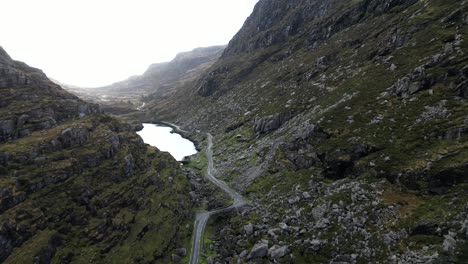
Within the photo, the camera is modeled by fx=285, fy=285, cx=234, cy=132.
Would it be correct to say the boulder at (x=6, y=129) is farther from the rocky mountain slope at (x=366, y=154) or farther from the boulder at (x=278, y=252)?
the boulder at (x=278, y=252)

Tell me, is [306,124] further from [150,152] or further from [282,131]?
[150,152]

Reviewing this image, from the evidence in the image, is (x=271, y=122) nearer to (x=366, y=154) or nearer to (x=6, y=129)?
(x=366, y=154)

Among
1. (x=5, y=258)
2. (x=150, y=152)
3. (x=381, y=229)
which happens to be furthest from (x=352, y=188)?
(x=150, y=152)

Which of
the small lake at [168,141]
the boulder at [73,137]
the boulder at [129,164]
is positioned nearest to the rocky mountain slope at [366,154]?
the small lake at [168,141]

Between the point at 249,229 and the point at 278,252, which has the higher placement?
the point at 278,252

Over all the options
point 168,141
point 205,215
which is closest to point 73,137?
point 205,215

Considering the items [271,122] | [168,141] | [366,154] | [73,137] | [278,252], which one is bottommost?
[168,141]

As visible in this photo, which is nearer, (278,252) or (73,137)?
(278,252)

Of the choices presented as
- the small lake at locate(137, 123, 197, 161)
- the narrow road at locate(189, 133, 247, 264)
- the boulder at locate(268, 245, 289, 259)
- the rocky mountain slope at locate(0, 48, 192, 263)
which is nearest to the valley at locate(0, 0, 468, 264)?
the boulder at locate(268, 245, 289, 259)
